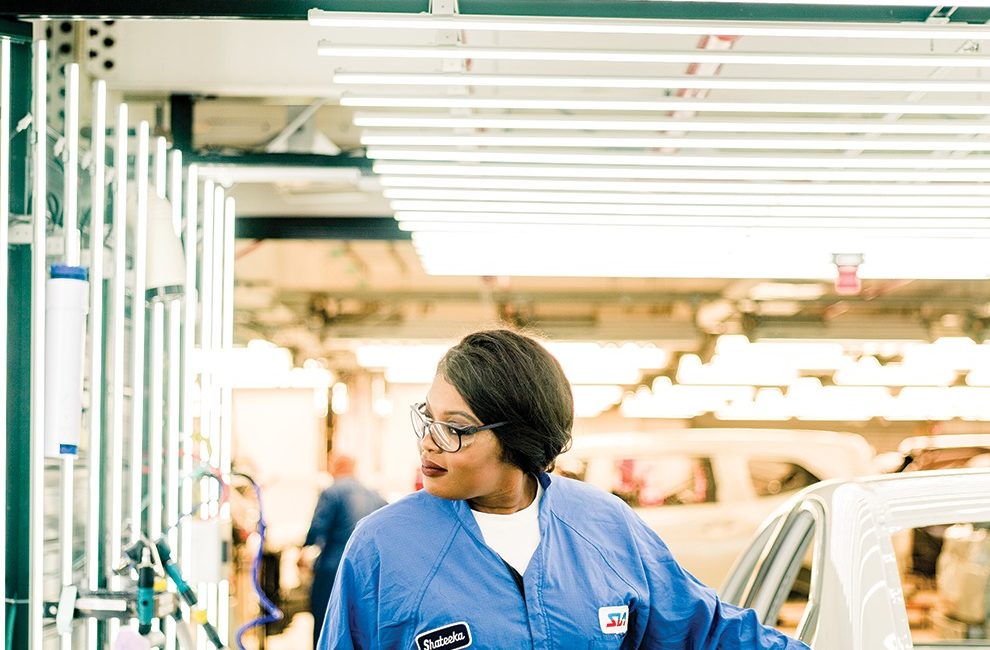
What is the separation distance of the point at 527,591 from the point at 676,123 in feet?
5.17

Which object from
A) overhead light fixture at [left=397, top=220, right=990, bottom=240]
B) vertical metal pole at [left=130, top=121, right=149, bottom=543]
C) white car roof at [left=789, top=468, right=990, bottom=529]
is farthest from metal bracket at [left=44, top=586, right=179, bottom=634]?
white car roof at [left=789, top=468, right=990, bottom=529]

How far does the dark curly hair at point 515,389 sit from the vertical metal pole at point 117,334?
1.81m

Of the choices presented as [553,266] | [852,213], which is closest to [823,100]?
[852,213]

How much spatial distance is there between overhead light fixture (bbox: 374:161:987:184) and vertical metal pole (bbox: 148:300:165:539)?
4.16ft

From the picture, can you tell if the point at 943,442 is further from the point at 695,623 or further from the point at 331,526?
the point at 695,623

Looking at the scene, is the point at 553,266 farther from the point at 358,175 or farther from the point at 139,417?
the point at 139,417

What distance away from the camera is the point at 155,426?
13.6ft

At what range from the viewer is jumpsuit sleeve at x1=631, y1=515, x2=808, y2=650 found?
2361mm

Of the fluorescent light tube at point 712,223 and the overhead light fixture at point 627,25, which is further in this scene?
the fluorescent light tube at point 712,223

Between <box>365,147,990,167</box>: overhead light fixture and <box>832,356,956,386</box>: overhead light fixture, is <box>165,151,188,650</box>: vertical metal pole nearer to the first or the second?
<box>365,147,990,167</box>: overhead light fixture

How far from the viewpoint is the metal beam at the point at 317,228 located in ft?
18.1

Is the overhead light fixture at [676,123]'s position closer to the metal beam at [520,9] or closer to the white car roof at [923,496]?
the metal beam at [520,9]

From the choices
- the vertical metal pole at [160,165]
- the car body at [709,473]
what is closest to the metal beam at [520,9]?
the vertical metal pole at [160,165]

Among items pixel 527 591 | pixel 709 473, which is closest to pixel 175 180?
pixel 527 591
